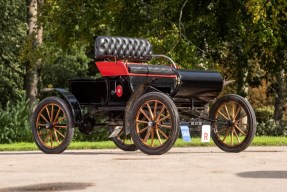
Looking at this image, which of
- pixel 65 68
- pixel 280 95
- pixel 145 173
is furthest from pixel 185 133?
pixel 65 68

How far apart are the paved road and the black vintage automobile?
67 centimetres

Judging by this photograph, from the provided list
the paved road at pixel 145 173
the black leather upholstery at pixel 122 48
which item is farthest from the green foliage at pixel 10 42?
the paved road at pixel 145 173

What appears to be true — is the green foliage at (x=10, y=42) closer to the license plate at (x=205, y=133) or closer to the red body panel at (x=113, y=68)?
the red body panel at (x=113, y=68)

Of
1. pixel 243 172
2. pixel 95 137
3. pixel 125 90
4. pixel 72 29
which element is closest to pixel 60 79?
pixel 72 29

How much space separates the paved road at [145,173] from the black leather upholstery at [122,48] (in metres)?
1.93

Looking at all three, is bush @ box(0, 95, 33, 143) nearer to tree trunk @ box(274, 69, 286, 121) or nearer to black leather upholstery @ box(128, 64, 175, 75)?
black leather upholstery @ box(128, 64, 175, 75)

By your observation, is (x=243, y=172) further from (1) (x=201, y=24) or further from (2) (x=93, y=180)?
(1) (x=201, y=24)

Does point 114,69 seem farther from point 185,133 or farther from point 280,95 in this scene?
point 280,95

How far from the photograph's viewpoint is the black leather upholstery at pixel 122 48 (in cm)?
1433

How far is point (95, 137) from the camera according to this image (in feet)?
79.1

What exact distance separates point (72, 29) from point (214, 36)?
4.41m

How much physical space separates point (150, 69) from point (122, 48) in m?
1.22

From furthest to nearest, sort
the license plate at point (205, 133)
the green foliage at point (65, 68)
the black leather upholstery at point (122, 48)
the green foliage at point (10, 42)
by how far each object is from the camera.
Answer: the green foliage at point (65, 68) < the green foliage at point (10, 42) < the black leather upholstery at point (122, 48) < the license plate at point (205, 133)

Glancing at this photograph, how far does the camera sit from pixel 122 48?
14.9 meters
